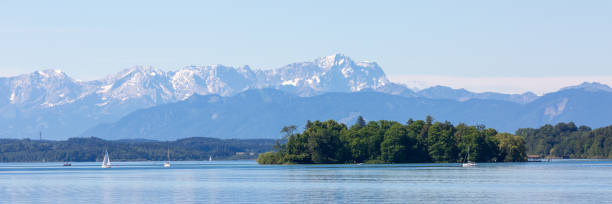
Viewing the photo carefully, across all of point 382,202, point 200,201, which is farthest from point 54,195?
point 382,202

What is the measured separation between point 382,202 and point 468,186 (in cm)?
2743

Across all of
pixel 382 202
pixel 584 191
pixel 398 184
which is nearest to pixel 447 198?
pixel 382 202

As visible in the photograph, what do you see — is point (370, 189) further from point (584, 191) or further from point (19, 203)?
point (19, 203)

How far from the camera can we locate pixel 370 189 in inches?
4126

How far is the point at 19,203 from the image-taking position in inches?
3457

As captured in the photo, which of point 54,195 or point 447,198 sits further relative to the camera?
point 54,195

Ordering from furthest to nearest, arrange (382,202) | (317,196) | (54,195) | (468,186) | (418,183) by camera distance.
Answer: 1. (418,183)
2. (468,186)
3. (54,195)
4. (317,196)
5. (382,202)

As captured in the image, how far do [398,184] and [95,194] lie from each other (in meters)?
34.6

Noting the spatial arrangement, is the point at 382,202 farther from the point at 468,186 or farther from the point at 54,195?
the point at 54,195

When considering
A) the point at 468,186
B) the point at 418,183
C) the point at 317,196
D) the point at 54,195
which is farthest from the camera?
the point at 418,183

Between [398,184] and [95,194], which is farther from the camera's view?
[398,184]

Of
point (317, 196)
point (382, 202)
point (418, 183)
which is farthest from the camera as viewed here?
point (418, 183)

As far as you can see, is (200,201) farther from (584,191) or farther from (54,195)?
(584,191)

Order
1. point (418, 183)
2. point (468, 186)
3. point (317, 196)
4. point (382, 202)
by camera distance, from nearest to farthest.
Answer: point (382, 202), point (317, 196), point (468, 186), point (418, 183)
